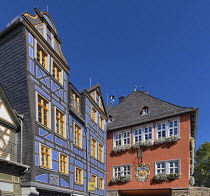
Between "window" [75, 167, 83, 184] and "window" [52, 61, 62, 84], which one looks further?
"window" [75, 167, 83, 184]

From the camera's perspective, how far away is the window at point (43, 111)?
11.8 m

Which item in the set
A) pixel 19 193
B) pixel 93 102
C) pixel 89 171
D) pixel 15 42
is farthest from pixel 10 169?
pixel 93 102

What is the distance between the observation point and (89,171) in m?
16.8

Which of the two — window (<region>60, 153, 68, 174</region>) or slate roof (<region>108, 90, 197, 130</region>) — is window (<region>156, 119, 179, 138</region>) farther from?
window (<region>60, 153, 68, 174</region>)

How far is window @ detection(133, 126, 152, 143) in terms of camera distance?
21625mm

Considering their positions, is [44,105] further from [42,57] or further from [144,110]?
[144,110]

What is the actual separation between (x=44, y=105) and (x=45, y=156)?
250cm

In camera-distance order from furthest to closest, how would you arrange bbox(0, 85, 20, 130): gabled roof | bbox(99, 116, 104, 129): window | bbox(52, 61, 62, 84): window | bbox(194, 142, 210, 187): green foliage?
bbox(194, 142, 210, 187): green foliage, bbox(99, 116, 104, 129): window, bbox(52, 61, 62, 84): window, bbox(0, 85, 20, 130): gabled roof

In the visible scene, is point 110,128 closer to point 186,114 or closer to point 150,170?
point 150,170

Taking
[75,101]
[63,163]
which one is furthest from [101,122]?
[63,163]

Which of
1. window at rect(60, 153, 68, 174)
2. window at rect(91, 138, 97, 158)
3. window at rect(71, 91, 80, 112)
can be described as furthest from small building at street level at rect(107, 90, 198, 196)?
window at rect(60, 153, 68, 174)

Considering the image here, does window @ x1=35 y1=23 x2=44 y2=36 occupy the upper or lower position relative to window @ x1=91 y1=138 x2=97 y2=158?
upper

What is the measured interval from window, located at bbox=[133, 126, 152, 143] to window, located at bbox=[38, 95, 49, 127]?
11.6 meters

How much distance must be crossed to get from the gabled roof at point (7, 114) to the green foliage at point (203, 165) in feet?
99.1
